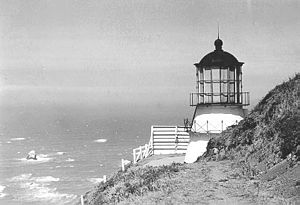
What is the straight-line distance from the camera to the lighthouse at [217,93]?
2045 centimetres

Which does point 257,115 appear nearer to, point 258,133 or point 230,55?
point 258,133

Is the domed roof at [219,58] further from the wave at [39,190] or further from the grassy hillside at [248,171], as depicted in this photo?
the wave at [39,190]

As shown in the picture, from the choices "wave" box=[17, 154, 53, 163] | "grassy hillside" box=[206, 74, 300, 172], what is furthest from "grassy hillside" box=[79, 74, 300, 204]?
"wave" box=[17, 154, 53, 163]

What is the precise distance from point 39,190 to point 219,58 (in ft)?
128

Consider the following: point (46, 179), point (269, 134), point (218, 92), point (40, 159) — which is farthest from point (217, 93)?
point (40, 159)

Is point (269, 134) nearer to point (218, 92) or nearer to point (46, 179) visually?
point (218, 92)

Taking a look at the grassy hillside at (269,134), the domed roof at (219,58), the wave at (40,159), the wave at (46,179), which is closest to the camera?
the grassy hillside at (269,134)

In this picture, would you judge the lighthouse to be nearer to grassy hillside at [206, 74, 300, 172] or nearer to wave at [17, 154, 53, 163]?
grassy hillside at [206, 74, 300, 172]

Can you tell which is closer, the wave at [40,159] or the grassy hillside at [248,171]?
the grassy hillside at [248,171]

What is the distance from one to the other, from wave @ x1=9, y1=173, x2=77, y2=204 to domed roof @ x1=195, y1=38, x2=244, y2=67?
2927 centimetres

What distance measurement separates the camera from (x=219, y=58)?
20281 millimetres

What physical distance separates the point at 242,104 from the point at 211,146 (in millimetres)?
3935

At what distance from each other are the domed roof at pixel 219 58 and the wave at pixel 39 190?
29274mm

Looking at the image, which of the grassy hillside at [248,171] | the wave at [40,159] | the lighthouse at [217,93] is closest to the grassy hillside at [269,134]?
the grassy hillside at [248,171]
